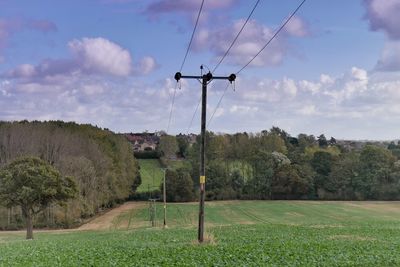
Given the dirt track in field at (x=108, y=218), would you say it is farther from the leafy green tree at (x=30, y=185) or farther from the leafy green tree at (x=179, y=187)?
→ the leafy green tree at (x=30, y=185)

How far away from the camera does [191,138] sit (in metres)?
166

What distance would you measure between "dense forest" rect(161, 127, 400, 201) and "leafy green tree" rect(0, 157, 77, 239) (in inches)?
2523

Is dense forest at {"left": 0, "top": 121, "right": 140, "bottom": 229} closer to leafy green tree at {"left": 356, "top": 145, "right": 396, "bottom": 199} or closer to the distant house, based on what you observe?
leafy green tree at {"left": 356, "top": 145, "right": 396, "bottom": 199}

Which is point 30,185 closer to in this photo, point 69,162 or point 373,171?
point 69,162

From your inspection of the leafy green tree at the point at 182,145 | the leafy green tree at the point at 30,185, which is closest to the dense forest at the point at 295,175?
the leafy green tree at the point at 182,145

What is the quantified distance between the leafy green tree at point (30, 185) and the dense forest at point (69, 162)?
72.5 ft

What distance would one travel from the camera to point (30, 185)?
51.5m

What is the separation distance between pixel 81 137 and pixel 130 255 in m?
79.1

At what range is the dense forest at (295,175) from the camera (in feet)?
376

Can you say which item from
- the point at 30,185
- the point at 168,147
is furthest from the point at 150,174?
the point at 30,185

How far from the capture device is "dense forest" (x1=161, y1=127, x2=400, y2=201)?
115 meters

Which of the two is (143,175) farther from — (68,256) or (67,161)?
(68,256)

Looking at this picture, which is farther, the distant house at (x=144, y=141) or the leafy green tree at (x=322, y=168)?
the distant house at (x=144, y=141)

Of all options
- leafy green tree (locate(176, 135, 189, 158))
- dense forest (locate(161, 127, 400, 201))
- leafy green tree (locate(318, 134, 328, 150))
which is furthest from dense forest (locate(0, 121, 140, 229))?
leafy green tree (locate(318, 134, 328, 150))
